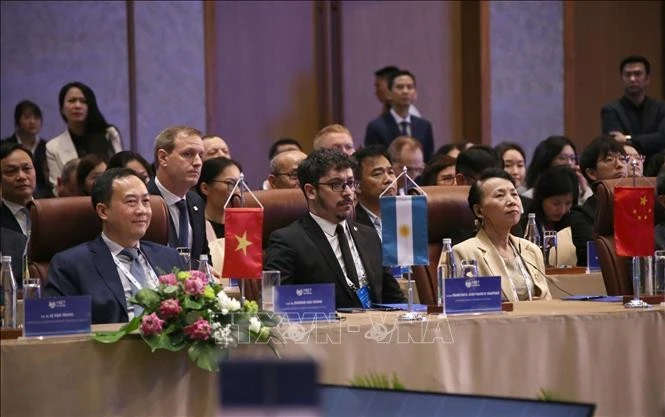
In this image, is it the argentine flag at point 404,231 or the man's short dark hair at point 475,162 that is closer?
the argentine flag at point 404,231

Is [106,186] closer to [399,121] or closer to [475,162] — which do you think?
[475,162]

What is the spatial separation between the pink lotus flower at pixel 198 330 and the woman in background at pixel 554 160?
4282 mm

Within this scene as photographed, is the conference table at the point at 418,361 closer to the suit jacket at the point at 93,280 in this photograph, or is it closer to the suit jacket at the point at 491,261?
the suit jacket at the point at 491,261

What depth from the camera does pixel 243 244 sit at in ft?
13.6

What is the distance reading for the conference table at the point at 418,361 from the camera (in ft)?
11.8

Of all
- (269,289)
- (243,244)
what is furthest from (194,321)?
(243,244)

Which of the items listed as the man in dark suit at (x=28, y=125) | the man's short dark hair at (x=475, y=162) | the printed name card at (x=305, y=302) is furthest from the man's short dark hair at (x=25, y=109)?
the printed name card at (x=305, y=302)

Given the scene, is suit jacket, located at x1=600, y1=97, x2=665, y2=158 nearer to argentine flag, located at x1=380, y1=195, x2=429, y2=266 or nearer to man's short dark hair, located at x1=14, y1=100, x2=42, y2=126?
man's short dark hair, located at x1=14, y1=100, x2=42, y2=126

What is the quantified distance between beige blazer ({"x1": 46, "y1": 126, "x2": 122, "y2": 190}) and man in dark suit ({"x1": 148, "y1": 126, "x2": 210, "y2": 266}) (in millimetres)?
1949

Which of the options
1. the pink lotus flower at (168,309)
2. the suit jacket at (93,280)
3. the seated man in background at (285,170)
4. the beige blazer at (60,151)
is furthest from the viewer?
the beige blazer at (60,151)

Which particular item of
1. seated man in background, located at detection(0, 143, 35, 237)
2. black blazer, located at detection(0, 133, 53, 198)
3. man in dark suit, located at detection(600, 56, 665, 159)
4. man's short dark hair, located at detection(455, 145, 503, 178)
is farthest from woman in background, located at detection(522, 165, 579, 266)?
black blazer, located at detection(0, 133, 53, 198)

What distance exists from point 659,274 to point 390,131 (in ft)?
14.2

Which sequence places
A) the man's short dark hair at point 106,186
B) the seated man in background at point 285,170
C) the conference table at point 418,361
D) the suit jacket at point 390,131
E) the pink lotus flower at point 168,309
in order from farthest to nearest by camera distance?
the suit jacket at point 390,131 < the seated man in background at point 285,170 < the man's short dark hair at point 106,186 < the pink lotus flower at point 168,309 < the conference table at point 418,361

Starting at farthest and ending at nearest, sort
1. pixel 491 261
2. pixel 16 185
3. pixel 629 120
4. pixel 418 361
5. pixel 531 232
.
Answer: pixel 629 120 → pixel 16 185 → pixel 531 232 → pixel 491 261 → pixel 418 361
